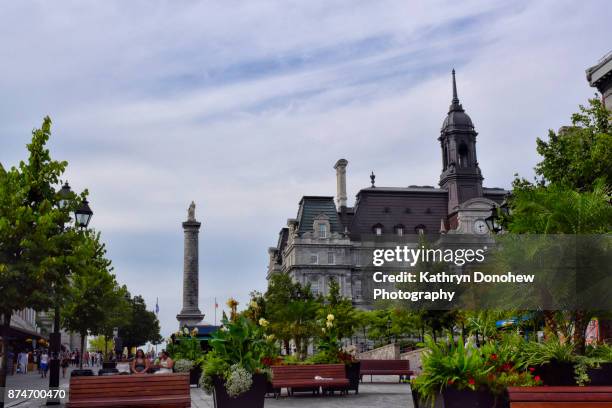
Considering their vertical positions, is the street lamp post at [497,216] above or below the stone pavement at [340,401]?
above

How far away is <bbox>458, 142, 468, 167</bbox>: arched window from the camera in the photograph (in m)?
99.6

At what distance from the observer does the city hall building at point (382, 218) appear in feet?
314

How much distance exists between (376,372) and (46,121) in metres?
16.3

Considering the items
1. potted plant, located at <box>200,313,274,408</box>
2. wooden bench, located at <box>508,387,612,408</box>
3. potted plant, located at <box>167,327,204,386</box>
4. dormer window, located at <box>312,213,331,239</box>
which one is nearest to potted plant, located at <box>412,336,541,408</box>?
wooden bench, located at <box>508,387,612,408</box>

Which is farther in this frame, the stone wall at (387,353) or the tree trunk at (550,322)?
the stone wall at (387,353)

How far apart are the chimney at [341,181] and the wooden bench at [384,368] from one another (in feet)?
247

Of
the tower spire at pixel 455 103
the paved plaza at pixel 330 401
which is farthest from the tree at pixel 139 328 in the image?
the paved plaza at pixel 330 401

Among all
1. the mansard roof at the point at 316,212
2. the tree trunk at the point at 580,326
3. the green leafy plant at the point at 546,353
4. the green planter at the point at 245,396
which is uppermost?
the mansard roof at the point at 316,212

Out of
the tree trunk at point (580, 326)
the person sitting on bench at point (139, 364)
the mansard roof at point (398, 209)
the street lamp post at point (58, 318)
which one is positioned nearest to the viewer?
the tree trunk at point (580, 326)

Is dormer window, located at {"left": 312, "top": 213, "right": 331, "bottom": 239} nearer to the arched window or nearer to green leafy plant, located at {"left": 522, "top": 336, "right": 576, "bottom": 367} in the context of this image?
the arched window

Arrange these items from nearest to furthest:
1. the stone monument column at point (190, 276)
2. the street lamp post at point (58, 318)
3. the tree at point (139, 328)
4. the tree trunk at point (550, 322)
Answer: the tree trunk at point (550, 322) → the street lamp post at point (58, 318) → the stone monument column at point (190, 276) → the tree at point (139, 328)

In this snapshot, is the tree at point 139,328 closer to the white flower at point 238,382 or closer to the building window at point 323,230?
the building window at point 323,230

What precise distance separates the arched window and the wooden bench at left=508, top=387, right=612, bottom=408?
92078mm

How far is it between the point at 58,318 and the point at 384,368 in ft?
47.7
